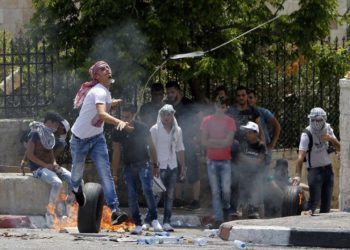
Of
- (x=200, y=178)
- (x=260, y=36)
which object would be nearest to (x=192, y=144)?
(x=200, y=178)

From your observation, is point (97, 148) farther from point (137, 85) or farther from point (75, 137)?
point (137, 85)

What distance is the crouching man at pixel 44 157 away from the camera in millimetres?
15609

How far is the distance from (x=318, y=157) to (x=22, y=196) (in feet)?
12.3

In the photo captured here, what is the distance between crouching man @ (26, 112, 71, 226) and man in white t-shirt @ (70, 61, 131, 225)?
2089 mm

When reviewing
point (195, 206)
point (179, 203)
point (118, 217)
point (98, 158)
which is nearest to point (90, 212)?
point (118, 217)

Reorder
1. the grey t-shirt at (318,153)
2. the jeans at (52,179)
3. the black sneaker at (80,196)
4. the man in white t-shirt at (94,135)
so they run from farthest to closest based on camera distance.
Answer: the grey t-shirt at (318,153)
the jeans at (52,179)
the black sneaker at (80,196)
the man in white t-shirt at (94,135)

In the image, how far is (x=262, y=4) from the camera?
1767cm

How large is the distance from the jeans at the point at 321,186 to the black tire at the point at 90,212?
334cm

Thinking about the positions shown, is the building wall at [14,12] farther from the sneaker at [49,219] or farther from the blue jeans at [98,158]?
the blue jeans at [98,158]

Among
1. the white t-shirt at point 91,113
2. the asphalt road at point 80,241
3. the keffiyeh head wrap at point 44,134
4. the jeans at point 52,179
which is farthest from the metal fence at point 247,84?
the white t-shirt at point 91,113

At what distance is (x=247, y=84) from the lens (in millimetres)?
18156

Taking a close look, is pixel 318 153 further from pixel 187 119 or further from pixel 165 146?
pixel 187 119

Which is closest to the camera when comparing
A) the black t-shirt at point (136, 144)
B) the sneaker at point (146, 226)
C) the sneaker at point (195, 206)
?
the black t-shirt at point (136, 144)

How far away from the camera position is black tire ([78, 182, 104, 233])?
13.5 metres
